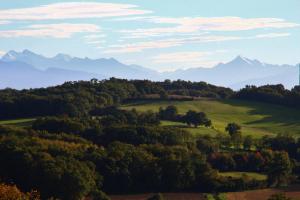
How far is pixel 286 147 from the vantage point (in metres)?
94.9

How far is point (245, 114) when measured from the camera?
134m

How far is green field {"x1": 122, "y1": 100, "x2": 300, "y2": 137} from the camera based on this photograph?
116700 millimetres

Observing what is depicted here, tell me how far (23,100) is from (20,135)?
156 feet

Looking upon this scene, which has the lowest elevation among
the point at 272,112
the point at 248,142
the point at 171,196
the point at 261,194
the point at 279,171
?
the point at 171,196

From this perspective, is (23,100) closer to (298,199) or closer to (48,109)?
(48,109)

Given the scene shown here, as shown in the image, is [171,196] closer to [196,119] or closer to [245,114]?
[196,119]

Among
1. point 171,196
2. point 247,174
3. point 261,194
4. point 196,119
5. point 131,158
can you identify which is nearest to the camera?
point 171,196

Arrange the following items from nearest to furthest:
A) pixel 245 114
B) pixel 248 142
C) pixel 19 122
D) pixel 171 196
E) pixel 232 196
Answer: pixel 232 196 < pixel 171 196 < pixel 248 142 < pixel 19 122 < pixel 245 114

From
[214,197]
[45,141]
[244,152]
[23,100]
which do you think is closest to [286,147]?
[244,152]

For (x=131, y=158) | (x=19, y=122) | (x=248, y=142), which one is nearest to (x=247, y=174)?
(x=248, y=142)

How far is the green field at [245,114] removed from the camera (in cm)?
11670

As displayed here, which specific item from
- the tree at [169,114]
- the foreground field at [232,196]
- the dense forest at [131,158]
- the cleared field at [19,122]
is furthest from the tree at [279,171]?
the cleared field at [19,122]

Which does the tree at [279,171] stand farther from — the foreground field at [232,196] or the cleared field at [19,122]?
the cleared field at [19,122]

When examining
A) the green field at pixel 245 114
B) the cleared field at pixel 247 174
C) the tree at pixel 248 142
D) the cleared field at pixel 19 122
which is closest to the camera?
the cleared field at pixel 247 174
